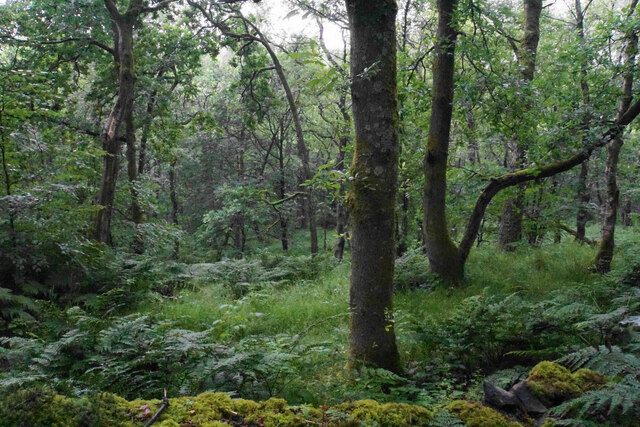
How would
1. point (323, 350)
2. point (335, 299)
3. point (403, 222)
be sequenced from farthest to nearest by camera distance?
1. point (403, 222)
2. point (335, 299)
3. point (323, 350)

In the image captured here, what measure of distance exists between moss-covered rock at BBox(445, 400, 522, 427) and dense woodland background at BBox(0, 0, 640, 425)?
0.14 ft

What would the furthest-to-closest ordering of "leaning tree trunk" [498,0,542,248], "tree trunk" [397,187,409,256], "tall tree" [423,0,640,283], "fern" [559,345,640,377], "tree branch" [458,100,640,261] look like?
"tree trunk" [397,187,409,256] < "leaning tree trunk" [498,0,542,248] < "tall tree" [423,0,640,283] < "tree branch" [458,100,640,261] < "fern" [559,345,640,377]

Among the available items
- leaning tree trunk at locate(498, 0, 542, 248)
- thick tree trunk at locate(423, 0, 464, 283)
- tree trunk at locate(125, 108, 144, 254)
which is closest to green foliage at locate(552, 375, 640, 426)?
thick tree trunk at locate(423, 0, 464, 283)

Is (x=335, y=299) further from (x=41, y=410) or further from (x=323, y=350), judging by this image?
(x=41, y=410)

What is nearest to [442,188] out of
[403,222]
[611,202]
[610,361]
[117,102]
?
[611,202]

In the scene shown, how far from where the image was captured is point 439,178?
708 centimetres

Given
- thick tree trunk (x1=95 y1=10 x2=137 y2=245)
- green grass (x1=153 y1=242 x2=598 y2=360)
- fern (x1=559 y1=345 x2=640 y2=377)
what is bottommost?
green grass (x1=153 y1=242 x2=598 y2=360)

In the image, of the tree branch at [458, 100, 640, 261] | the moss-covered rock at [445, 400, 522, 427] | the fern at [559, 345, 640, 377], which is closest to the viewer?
the moss-covered rock at [445, 400, 522, 427]

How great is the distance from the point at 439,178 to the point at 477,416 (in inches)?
211

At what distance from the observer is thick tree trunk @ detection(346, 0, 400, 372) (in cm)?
347

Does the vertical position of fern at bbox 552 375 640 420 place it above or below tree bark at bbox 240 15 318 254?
below

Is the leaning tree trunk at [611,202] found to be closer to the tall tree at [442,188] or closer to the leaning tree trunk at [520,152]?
the tall tree at [442,188]

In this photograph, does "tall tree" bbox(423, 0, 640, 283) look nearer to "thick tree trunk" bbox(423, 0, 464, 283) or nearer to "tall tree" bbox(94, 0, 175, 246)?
"thick tree trunk" bbox(423, 0, 464, 283)

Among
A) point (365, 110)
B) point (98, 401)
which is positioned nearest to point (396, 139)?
point (365, 110)
